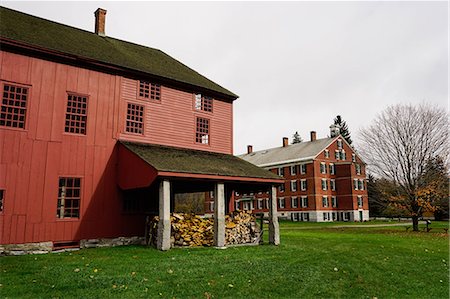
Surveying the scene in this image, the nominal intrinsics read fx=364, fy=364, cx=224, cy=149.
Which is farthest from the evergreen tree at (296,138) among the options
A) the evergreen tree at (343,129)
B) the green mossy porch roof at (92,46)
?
the green mossy porch roof at (92,46)

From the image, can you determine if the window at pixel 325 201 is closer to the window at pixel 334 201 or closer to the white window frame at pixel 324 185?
the white window frame at pixel 324 185

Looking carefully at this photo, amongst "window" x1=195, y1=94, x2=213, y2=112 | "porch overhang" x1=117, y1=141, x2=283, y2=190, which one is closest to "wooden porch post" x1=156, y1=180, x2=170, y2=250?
"porch overhang" x1=117, y1=141, x2=283, y2=190

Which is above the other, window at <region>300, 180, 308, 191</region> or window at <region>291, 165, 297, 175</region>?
window at <region>291, 165, 297, 175</region>

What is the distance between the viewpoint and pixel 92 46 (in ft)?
55.4

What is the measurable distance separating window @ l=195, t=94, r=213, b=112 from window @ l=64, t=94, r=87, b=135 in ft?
19.2

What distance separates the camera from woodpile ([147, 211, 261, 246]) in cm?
1412

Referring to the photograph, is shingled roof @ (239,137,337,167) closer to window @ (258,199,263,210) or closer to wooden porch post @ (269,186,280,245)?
window @ (258,199,263,210)

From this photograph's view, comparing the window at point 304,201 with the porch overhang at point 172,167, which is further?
the window at point 304,201

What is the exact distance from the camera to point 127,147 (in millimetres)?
14867

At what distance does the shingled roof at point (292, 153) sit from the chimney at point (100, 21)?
35.9m

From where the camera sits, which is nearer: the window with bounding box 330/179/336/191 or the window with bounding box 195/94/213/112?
the window with bounding box 195/94/213/112

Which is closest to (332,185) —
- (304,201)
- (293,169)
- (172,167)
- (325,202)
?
(325,202)

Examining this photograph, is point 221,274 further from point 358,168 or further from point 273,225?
point 358,168

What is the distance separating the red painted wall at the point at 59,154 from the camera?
12.8 meters
